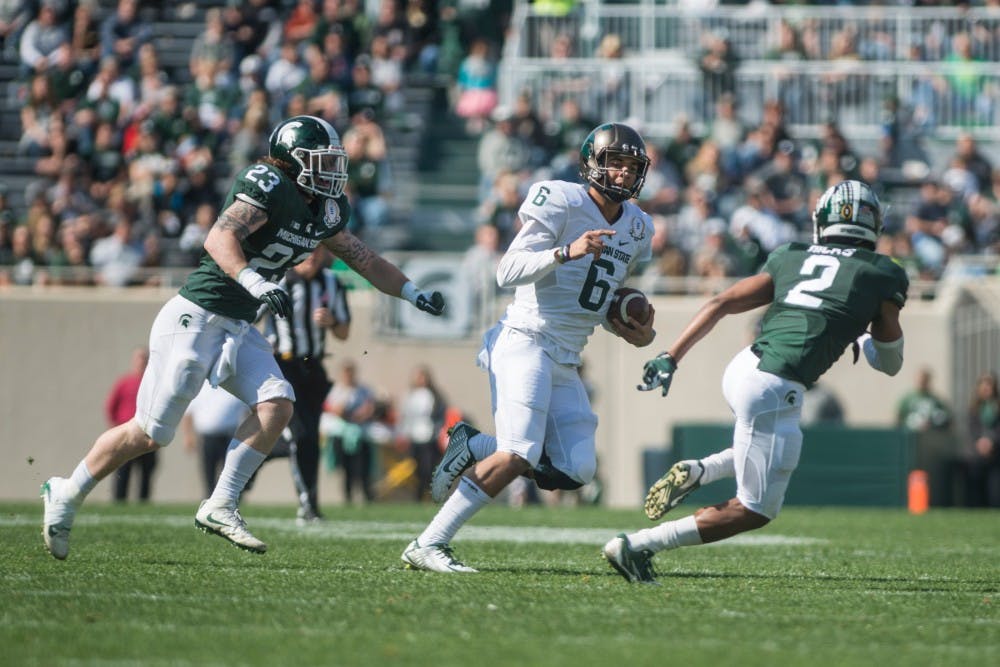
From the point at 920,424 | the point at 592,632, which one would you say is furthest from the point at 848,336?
the point at 920,424

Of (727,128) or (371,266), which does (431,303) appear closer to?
(371,266)

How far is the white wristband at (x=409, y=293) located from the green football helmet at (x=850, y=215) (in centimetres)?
173

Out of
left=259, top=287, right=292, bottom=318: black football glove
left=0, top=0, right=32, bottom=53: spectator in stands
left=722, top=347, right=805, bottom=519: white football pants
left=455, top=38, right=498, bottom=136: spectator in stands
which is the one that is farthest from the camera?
left=0, top=0, right=32, bottom=53: spectator in stands

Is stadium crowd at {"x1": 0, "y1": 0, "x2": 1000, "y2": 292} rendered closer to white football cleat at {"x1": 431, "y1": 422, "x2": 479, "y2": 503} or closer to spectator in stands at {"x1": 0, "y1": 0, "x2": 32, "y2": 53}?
spectator in stands at {"x1": 0, "y1": 0, "x2": 32, "y2": 53}

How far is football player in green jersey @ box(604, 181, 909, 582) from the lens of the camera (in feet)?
21.7

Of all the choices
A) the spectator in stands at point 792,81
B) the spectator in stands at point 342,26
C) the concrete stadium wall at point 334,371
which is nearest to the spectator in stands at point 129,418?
the concrete stadium wall at point 334,371

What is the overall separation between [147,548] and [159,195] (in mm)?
10604

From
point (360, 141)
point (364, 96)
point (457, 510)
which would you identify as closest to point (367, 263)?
point (457, 510)

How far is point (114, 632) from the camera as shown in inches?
204

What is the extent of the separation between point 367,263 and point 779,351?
202cm

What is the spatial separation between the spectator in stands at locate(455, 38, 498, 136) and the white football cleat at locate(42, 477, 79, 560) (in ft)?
43.7

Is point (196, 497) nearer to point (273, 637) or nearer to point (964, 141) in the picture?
point (964, 141)

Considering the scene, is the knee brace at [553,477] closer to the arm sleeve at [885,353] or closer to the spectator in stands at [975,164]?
the arm sleeve at [885,353]

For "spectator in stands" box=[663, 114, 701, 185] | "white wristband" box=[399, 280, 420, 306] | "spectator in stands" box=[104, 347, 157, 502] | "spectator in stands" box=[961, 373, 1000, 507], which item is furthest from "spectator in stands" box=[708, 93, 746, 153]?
"white wristband" box=[399, 280, 420, 306]
